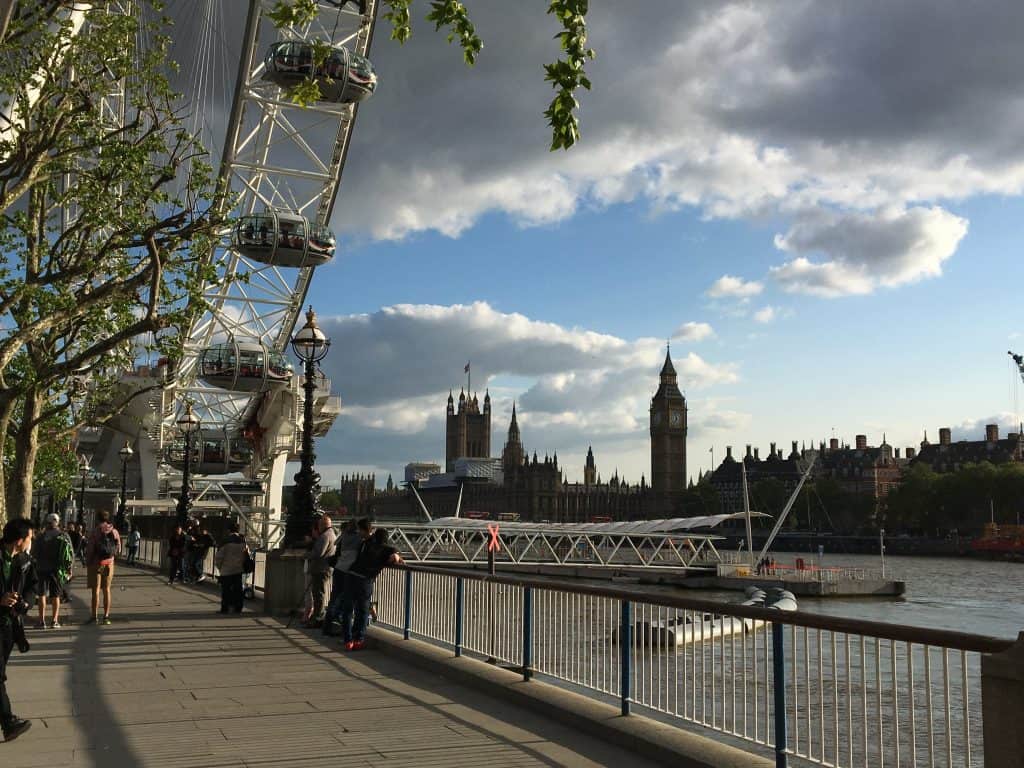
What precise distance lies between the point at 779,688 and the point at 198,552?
78.5 ft

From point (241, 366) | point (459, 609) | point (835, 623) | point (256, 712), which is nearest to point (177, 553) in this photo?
point (459, 609)

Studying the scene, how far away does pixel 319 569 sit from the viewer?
1538 centimetres

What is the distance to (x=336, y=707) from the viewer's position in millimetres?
9086

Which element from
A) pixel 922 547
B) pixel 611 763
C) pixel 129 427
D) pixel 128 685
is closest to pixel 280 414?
pixel 129 427

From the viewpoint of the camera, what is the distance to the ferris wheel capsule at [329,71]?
1416 inches

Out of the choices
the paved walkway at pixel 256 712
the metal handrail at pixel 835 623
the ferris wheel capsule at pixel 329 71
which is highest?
the ferris wheel capsule at pixel 329 71

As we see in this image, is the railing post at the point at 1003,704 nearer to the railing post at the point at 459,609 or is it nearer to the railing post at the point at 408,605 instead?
the railing post at the point at 459,609

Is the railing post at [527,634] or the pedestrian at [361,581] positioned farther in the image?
the pedestrian at [361,581]

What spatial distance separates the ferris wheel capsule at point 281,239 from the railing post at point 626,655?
33910 millimetres

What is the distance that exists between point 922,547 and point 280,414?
325ft

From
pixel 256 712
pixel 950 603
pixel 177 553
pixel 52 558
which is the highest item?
pixel 52 558

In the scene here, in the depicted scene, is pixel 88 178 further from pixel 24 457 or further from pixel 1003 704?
pixel 1003 704

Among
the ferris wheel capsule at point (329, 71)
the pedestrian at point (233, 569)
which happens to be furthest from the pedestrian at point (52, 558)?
the ferris wheel capsule at point (329, 71)

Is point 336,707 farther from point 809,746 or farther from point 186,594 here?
point 186,594
